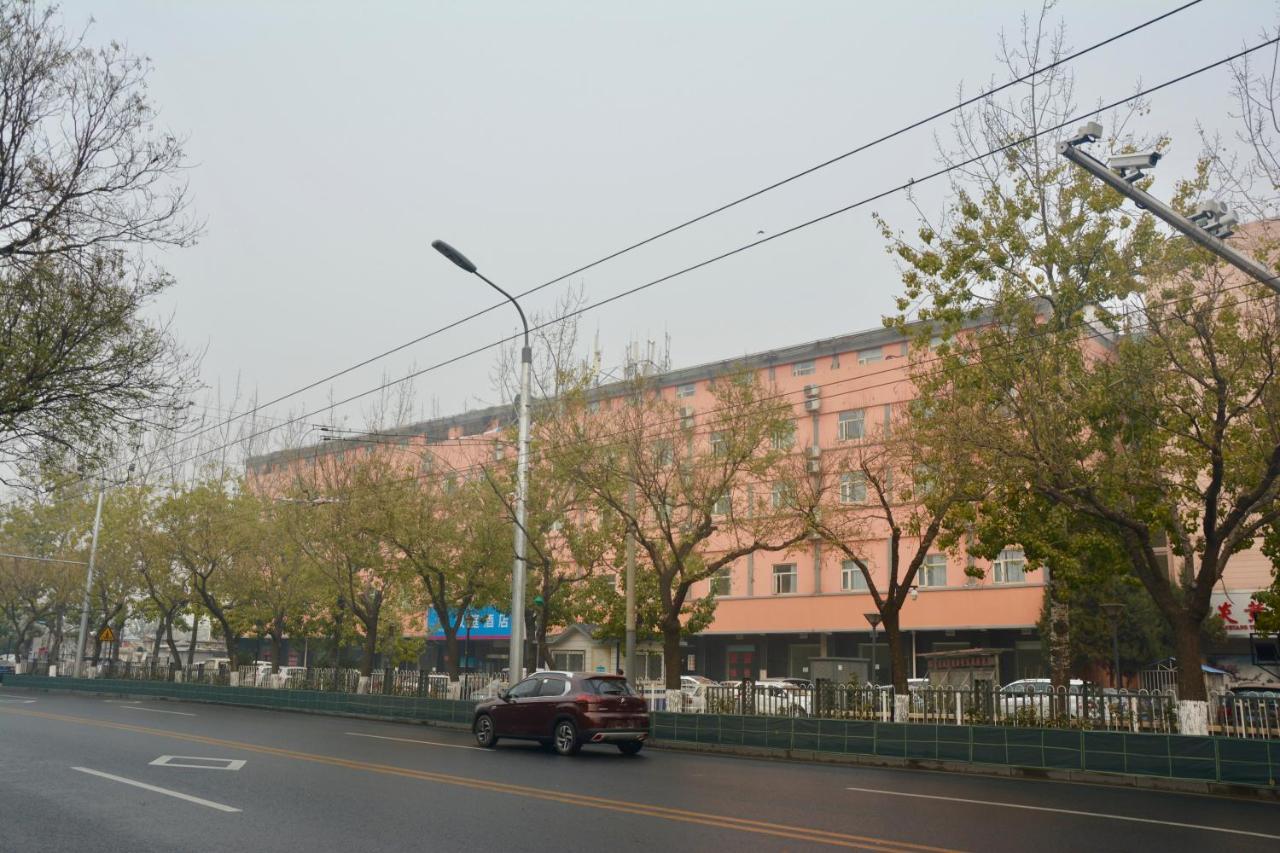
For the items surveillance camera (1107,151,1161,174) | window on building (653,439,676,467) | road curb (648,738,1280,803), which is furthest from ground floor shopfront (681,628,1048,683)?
surveillance camera (1107,151,1161,174)

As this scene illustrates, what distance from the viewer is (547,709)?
20.0m

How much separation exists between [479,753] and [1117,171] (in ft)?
46.3

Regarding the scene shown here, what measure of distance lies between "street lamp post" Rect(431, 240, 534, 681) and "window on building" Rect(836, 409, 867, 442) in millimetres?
26410

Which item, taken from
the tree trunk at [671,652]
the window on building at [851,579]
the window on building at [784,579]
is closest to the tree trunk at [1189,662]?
the tree trunk at [671,652]

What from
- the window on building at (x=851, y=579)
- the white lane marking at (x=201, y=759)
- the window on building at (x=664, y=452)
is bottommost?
the white lane marking at (x=201, y=759)

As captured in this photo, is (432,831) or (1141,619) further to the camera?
(1141,619)

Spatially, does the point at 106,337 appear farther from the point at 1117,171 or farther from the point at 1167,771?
the point at 1167,771

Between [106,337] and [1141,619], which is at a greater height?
[106,337]

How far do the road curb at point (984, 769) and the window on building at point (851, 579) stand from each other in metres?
26.3

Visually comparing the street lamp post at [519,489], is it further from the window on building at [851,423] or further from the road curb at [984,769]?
the window on building at [851,423]

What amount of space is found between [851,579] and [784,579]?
385 centimetres

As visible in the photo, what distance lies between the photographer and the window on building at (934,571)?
154 ft

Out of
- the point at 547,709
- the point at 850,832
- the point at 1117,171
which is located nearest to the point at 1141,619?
the point at 547,709

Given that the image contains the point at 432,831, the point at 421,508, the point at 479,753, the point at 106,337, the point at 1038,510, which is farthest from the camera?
the point at 421,508
